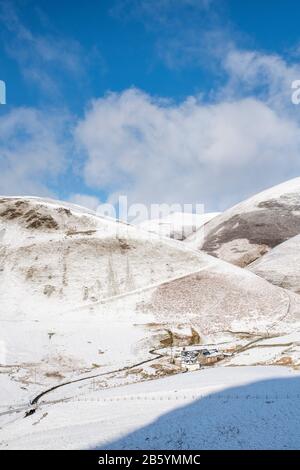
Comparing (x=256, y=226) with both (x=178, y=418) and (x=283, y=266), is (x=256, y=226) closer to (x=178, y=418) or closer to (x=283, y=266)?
(x=283, y=266)

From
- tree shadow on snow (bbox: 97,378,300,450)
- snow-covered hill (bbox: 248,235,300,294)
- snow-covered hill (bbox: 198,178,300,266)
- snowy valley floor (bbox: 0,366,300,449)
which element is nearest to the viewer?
tree shadow on snow (bbox: 97,378,300,450)

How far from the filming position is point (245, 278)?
63406mm

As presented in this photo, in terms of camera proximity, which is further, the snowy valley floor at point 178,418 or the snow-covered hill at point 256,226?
the snow-covered hill at point 256,226

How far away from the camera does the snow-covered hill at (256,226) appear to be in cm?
9944

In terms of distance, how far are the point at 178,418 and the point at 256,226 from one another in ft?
306

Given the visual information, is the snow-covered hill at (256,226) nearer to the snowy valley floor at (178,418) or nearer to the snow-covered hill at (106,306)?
the snow-covered hill at (106,306)

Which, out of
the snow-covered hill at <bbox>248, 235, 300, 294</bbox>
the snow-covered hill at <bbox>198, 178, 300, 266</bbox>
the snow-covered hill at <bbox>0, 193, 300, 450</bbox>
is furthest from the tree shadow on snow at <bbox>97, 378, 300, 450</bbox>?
the snow-covered hill at <bbox>198, 178, 300, 266</bbox>

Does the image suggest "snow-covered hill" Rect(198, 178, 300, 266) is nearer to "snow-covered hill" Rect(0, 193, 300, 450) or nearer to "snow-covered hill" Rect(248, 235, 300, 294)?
"snow-covered hill" Rect(248, 235, 300, 294)

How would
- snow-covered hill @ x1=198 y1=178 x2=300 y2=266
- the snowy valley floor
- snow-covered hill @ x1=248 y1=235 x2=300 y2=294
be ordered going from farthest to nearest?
snow-covered hill @ x1=198 y1=178 x2=300 y2=266, snow-covered hill @ x1=248 y1=235 x2=300 y2=294, the snowy valley floor

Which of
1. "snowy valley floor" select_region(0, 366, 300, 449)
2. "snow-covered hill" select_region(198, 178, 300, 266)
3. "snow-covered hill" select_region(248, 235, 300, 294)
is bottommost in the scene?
"snowy valley floor" select_region(0, 366, 300, 449)

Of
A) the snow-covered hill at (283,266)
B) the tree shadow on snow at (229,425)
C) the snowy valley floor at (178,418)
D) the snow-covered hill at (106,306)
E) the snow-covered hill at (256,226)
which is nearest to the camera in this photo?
the tree shadow on snow at (229,425)

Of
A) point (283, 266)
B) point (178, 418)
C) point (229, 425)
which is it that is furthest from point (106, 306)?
point (229, 425)

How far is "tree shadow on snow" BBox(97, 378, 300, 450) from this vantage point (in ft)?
49.7

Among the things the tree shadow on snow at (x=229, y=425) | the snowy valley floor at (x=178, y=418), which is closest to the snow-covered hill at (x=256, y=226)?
the snowy valley floor at (x=178, y=418)
